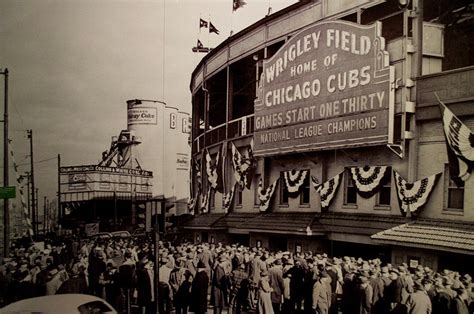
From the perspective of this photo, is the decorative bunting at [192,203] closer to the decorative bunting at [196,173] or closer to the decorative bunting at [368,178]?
the decorative bunting at [196,173]

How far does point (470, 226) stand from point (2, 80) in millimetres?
4313

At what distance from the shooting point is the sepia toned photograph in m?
3.54

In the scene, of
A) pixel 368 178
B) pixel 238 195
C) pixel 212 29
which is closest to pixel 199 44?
pixel 212 29

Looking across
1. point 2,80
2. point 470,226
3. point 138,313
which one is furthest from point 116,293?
point 470,226

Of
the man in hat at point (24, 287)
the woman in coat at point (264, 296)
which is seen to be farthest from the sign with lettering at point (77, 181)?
the woman in coat at point (264, 296)

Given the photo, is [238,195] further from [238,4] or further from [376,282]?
[238,4]

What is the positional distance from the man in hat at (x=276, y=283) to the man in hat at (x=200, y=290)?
74cm

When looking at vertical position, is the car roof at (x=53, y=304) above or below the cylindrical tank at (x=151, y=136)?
below

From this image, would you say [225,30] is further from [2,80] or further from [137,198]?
[2,80]

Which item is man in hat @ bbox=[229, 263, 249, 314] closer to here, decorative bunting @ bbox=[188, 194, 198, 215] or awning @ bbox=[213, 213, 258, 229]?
awning @ bbox=[213, 213, 258, 229]

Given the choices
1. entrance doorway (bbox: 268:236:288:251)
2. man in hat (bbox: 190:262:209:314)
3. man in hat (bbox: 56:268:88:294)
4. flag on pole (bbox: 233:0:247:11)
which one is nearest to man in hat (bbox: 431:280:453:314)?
entrance doorway (bbox: 268:236:288:251)

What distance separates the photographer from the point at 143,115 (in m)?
4.77

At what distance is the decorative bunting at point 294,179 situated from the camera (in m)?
4.38

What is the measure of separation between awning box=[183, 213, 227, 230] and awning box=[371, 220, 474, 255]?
1914mm
